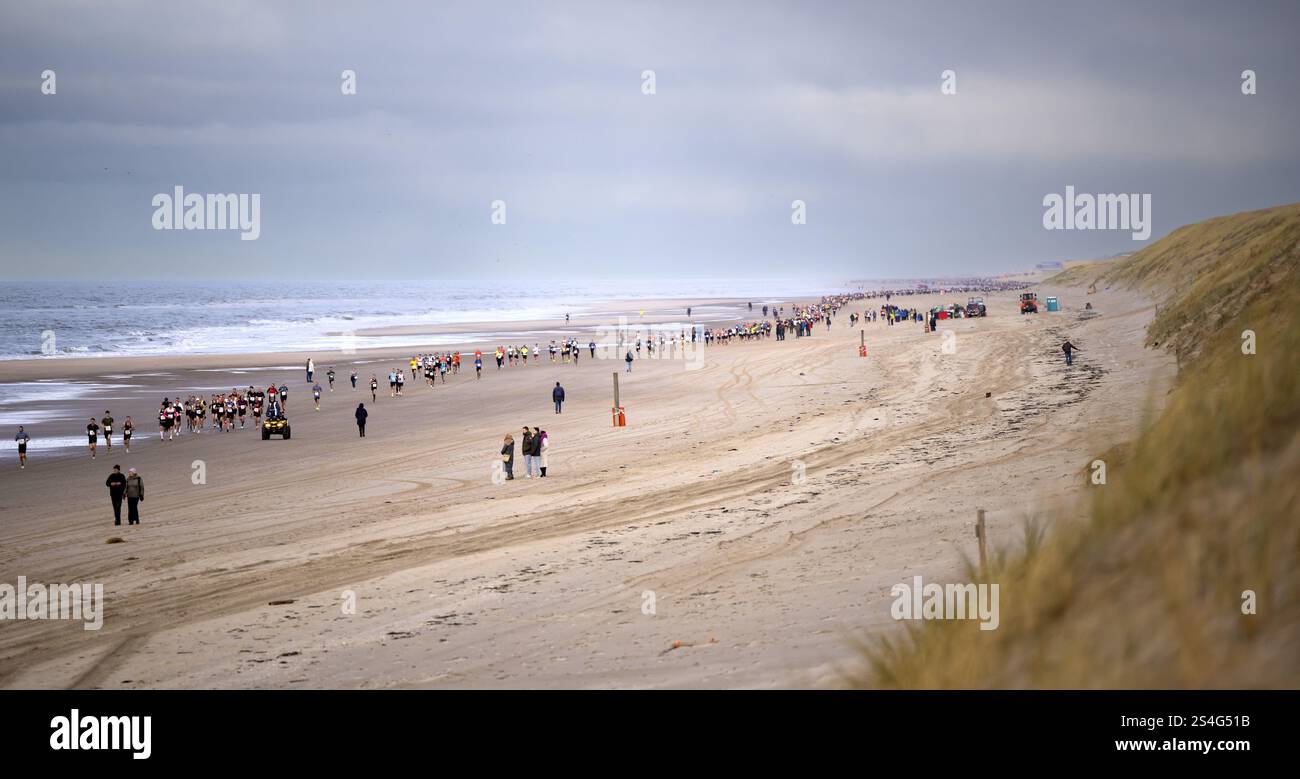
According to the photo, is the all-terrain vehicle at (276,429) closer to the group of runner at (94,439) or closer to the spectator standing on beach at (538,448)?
the group of runner at (94,439)

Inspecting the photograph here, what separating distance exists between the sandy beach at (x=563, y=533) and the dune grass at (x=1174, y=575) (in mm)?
511

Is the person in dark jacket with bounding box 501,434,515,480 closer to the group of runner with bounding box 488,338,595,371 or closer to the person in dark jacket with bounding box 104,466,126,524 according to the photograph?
the person in dark jacket with bounding box 104,466,126,524

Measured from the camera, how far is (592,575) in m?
13.3

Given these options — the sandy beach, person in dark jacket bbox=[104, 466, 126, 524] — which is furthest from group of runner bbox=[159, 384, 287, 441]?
person in dark jacket bbox=[104, 466, 126, 524]

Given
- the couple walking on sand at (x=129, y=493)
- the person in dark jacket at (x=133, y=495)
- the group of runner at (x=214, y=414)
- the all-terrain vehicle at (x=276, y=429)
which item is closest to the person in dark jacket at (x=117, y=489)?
the couple walking on sand at (x=129, y=493)

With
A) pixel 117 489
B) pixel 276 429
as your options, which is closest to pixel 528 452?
pixel 117 489

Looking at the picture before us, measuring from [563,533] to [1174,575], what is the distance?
12.6m

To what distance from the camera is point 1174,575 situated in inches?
186

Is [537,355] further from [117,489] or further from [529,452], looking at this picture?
Result: [117,489]

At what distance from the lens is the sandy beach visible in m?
10.0

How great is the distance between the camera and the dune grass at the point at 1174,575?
442 centimetres
